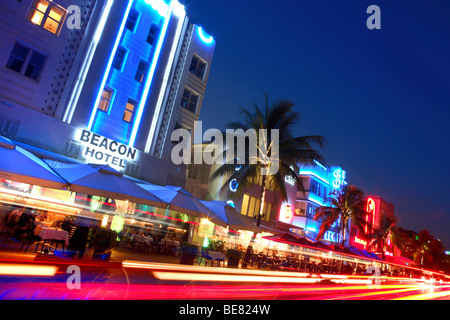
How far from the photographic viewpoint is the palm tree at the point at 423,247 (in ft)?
241

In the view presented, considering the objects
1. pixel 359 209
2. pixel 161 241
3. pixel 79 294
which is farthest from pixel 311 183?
pixel 79 294

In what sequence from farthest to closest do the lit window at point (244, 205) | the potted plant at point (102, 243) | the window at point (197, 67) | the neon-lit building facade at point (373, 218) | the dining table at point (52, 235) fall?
the neon-lit building facade at point (373, 218), the lit window at point (244, 205), the window at point (197, 67), the potted plant at point (102, 243), the dining table at point (52, 235)

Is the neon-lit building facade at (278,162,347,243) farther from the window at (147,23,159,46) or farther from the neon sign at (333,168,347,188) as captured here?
the window at (147,23,159,46)

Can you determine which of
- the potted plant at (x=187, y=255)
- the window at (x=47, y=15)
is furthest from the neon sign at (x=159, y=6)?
the potted plant at (x=187, y=255)

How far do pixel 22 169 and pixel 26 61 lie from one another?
26.8ft

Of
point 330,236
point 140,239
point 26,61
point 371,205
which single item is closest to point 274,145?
point 140,239

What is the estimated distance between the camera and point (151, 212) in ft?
65.6

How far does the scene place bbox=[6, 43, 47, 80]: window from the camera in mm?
14375

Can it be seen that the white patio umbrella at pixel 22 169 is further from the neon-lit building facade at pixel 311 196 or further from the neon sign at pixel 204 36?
the neon-lit building facade at pixel 311 196

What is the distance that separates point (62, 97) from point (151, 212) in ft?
27.6

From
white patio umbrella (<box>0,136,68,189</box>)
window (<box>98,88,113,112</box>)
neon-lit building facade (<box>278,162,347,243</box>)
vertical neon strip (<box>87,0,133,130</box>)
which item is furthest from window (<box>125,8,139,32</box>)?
neon-lit building facade (<box>278,162,347,243</box>)

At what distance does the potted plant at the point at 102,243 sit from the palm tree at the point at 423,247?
261 feet
